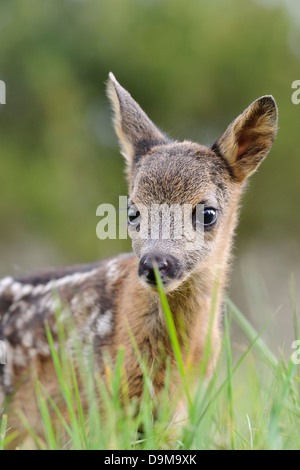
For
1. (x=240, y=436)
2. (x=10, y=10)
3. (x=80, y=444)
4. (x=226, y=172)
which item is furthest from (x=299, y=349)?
(x=10, y=10)

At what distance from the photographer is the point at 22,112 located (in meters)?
18.6

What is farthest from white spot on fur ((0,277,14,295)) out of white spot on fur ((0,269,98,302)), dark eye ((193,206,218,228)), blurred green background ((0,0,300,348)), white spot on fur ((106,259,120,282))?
blurred green background ((0,0,300,348))

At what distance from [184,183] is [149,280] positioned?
0.86 m

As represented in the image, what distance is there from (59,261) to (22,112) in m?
4.14

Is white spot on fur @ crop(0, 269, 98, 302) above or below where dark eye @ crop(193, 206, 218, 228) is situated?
below

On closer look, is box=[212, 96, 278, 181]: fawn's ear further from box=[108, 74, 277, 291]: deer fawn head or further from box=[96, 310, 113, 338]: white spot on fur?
box=[96, 310, 113, 338]: white spot on fur

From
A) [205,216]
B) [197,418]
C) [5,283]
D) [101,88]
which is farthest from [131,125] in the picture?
[101,88]

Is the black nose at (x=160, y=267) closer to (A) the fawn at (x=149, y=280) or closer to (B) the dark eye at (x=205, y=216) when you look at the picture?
(A) the fawn at (x=149, y=280)

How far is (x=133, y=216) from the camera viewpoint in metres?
4.48

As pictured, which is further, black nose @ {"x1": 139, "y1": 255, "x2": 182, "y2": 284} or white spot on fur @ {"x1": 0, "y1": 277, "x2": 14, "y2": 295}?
white spot on fur @ {"x1": 0, "y1": 277, "x2": 14, "y2": 295}

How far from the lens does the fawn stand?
14.3 feet

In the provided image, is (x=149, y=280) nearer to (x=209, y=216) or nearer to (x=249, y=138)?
(x=209, y=216)

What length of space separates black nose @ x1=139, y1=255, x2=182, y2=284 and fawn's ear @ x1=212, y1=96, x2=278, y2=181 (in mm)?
1178

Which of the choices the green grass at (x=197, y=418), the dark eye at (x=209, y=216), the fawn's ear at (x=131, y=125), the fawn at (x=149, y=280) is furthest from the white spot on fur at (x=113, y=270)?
the green grass at (x=197, y=418)
